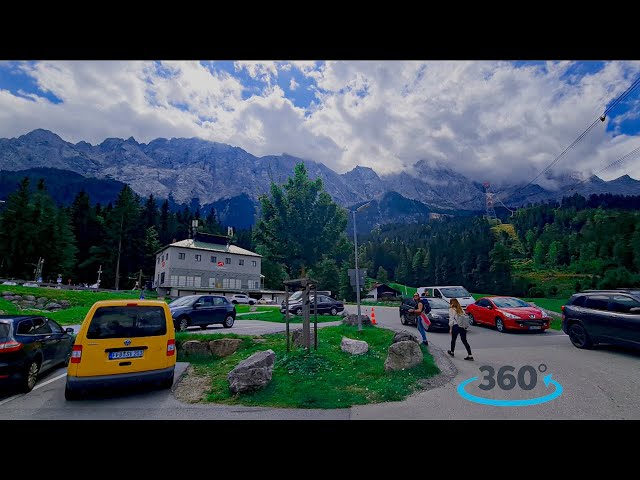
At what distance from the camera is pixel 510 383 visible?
694 cm

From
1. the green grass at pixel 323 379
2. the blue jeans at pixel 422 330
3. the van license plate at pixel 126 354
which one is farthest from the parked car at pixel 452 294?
the van license plate at pixel 126 354

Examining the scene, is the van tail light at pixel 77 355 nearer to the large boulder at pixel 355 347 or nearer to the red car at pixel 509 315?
the large boulder at pixel 355 347

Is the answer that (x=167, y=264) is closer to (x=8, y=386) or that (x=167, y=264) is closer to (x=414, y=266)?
(x=414, y=266)

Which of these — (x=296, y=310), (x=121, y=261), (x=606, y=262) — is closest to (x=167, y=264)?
(x=121, y=261)

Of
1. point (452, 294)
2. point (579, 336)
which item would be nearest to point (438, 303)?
point (452, 294)

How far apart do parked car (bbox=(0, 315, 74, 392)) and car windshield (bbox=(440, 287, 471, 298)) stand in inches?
657

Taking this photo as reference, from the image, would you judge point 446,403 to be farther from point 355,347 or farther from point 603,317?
point 603,317

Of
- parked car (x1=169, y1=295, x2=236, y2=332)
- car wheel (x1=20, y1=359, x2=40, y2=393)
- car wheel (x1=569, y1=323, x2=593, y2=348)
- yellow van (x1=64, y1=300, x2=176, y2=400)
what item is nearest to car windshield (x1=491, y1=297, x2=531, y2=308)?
car wheel (x1=569, y1=323, x2=593, y2=348)

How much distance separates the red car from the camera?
13.6 meters

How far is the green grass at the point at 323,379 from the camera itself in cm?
642

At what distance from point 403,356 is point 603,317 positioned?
629cm

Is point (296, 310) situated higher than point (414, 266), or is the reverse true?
point (414, 266)
